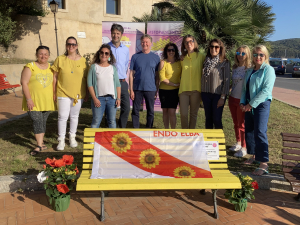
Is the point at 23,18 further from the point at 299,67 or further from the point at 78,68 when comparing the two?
the point at 299,67

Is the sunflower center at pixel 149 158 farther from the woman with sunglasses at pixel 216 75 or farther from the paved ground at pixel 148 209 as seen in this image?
the woman with sunglasses at pixel 216 75

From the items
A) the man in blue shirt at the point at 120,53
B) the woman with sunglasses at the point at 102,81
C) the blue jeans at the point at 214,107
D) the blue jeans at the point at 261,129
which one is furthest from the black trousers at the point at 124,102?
the blue jeans at the point at 261,129

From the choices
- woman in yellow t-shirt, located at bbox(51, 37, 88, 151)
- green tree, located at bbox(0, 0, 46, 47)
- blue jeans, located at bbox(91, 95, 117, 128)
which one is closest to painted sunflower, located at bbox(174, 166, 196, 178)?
blue jeans, located at bbox(91, 95, 117, 128)

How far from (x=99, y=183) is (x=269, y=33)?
1000 cm

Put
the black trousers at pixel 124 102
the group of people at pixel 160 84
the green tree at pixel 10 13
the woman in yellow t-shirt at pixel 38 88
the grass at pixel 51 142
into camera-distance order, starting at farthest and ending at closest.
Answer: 1. the green tree at pixel 10 13
2. the black trousers at pixel 124 102
3. the woman in yellow t-shirt at pixel 38 88
4. the grass at pixel 51 142
5. the group of people at pixel 160 84

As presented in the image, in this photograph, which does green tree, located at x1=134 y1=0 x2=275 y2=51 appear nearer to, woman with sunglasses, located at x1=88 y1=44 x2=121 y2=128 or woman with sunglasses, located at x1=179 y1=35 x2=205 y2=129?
woman with sunglasses, located at x1=179 y1=35 x2=205 y2=129

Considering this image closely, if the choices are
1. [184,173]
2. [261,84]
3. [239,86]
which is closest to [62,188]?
[184,173]

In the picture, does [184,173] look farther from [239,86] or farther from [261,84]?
[239,86]

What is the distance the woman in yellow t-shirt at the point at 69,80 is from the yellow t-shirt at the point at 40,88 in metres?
0.09

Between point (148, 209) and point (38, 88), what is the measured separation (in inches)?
106

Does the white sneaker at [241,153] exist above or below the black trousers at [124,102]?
below

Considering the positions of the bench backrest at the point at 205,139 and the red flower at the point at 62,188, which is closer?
the red flower at the point at 62,188

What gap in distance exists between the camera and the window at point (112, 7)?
69.4ft

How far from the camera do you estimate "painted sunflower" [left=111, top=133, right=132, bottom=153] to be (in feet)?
11.0
